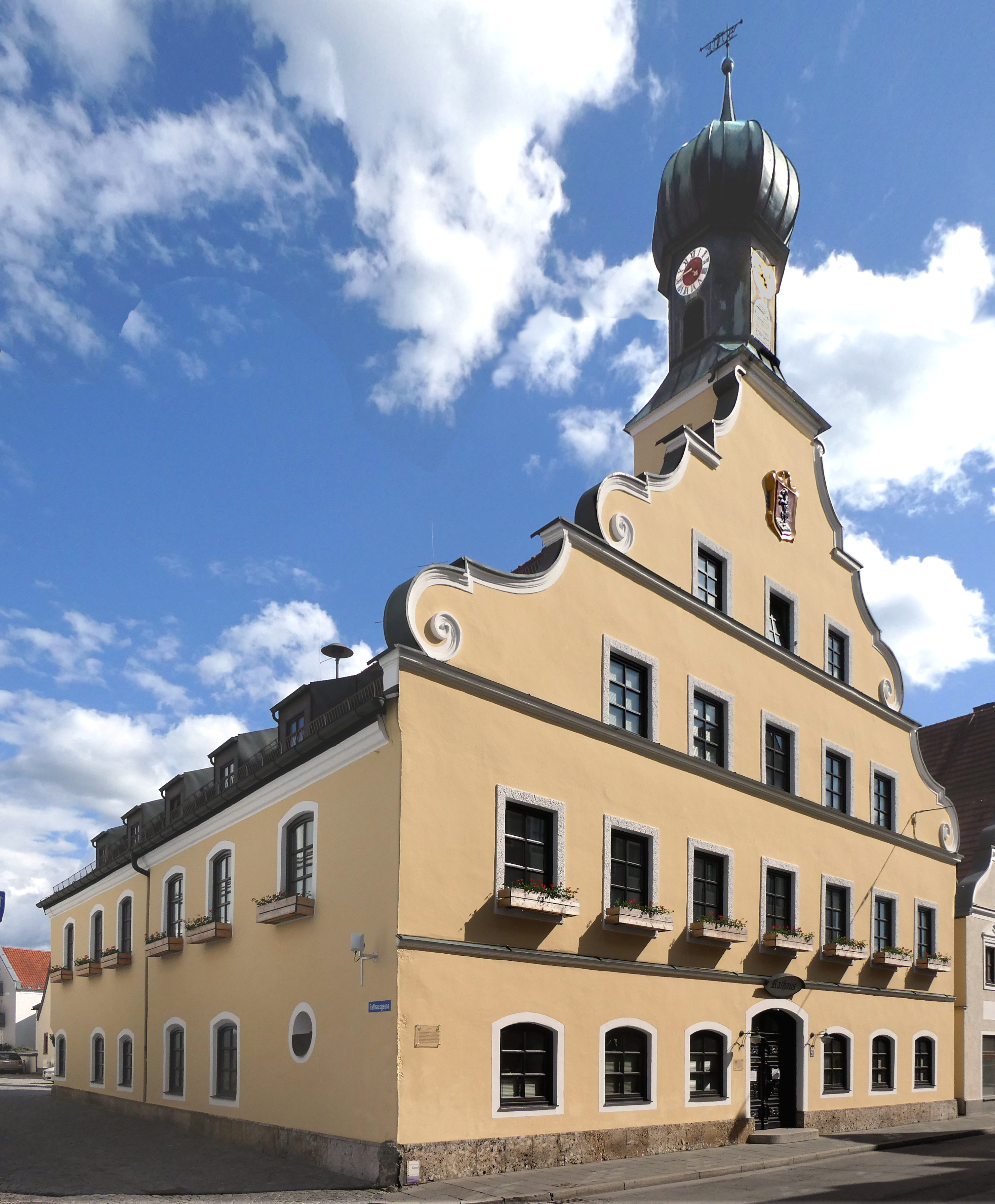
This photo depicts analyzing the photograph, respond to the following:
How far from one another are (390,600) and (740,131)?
19.0 meters

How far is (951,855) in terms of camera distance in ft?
96.9

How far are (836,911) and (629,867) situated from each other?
8.29 m

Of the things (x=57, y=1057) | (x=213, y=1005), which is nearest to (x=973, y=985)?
(x=213, y=1005)

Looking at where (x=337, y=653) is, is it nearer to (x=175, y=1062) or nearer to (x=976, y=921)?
(x=175, y=1062)

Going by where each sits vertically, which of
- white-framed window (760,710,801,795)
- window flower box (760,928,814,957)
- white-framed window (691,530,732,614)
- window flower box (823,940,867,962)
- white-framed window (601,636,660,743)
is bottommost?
window flower box (823,940,867,962)

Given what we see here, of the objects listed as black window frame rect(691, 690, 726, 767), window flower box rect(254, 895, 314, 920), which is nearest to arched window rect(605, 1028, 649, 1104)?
window flower box rect(254, 895, 314, 920)

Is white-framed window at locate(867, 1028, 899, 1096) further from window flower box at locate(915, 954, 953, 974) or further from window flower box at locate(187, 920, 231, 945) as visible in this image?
window flower box at locate(187, 920, 231, 945)

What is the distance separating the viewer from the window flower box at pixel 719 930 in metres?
19.3

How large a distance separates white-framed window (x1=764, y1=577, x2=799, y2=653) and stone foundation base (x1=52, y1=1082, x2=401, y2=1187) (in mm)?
14180

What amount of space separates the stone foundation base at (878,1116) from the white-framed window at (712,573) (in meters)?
10.6

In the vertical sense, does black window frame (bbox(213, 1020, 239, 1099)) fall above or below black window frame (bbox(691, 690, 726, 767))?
below

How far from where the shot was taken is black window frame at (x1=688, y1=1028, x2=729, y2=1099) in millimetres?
19188

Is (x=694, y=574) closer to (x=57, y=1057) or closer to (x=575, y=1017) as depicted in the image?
(x=575, y=1017)

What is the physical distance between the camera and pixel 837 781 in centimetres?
2572
